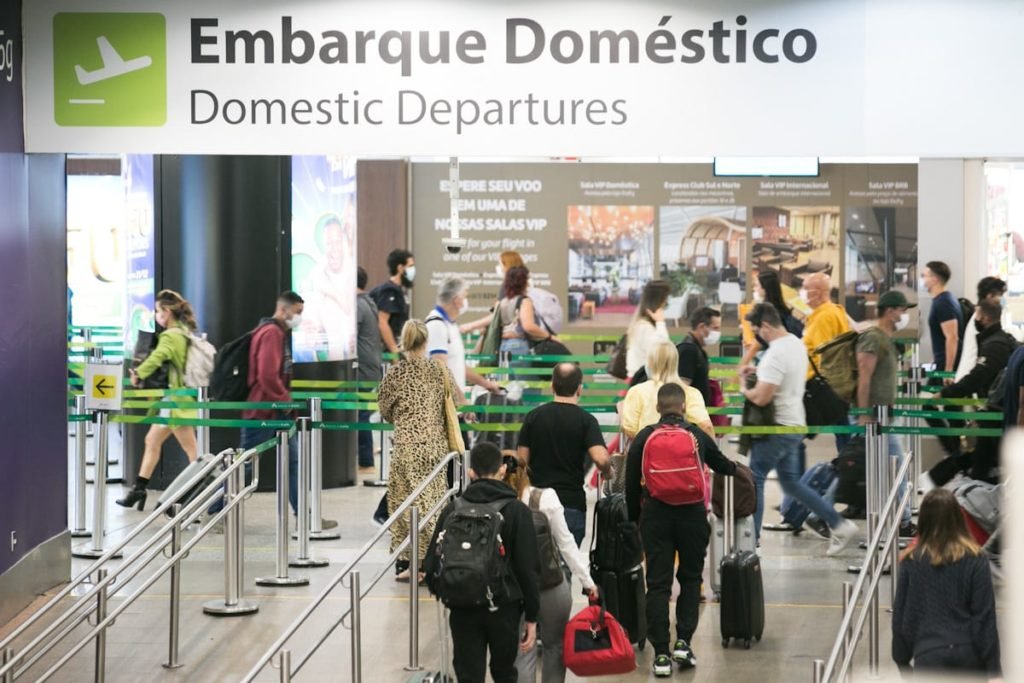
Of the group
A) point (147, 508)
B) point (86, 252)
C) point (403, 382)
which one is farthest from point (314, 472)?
point (86, 252)

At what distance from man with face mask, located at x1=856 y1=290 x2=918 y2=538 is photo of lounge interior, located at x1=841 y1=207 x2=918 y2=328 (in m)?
7.10

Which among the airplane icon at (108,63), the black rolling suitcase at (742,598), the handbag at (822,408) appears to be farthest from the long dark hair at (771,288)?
the airplane icon at (108,63)

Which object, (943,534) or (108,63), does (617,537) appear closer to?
(943,534)

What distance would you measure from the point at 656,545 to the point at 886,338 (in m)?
3.69

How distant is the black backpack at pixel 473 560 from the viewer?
501 centimetres

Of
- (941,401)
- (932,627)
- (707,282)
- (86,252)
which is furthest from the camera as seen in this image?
(707,282)

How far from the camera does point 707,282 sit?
1661 cm

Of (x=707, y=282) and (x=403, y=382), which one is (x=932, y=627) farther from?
(x=707, y=282)

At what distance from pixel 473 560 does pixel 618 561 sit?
1582 mm

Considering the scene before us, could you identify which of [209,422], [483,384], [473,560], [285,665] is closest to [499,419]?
[483,384]

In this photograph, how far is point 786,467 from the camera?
9164 millimetres

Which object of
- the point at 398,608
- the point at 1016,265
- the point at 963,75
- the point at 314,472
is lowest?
the point at 398,608

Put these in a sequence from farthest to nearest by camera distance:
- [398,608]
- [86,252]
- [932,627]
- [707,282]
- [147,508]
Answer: [707,282] → [86,252] → [147,508] → [398,608] → [932,627]

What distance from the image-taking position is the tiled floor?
664cm
